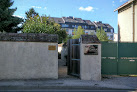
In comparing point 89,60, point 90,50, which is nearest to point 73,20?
point 90,50

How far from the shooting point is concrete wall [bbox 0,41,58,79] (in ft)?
27.3

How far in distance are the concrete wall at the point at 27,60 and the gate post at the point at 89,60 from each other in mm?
1512

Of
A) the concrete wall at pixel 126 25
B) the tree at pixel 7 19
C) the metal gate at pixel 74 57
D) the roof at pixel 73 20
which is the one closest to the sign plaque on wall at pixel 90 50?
the metal gate at pixel 74 57

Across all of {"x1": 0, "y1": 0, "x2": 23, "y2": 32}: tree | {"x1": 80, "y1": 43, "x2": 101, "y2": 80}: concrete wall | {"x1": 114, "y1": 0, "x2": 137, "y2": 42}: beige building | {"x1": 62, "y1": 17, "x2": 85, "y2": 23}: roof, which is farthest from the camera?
{"x1": 62, "y1": 17, "x2": 85, "y2": 23}: roof

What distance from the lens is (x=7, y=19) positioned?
57.8 feet

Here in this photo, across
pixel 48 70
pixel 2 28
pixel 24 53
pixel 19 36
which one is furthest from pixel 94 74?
pixel 2 28

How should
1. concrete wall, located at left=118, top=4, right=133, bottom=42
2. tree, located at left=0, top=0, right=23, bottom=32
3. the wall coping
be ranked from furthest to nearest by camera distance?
1. tree, located at left=0, top=0, right=23, bottom=32
2. concrete wall, located at left=118, top=4, right=133, bottom=42
3. the wall coping

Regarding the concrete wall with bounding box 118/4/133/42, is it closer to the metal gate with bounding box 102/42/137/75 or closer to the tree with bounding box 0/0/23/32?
the metal gate with bounding box 102/42/137/75

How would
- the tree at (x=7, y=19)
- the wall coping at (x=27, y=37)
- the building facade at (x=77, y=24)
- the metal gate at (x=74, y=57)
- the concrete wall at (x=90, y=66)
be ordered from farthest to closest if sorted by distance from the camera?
1. the building facade at (x=77, y=24)
2. the tree at (x=7, y=19)
3. the metal gate at (x=74, y=57)
4. the concrete wall at (x=90, y=66)
5. the wall coping at (x=27, y=37)

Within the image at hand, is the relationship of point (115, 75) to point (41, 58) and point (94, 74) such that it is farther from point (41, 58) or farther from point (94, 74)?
point (41, 58)

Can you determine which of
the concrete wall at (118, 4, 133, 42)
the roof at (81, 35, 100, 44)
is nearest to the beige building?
the concrete wall at (118, 4, 133, 42)

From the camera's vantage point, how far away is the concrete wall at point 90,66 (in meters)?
8.66

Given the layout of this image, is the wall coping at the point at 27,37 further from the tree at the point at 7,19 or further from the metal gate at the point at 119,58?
the tree at the point at 7,19

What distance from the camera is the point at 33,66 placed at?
8.52 metres
